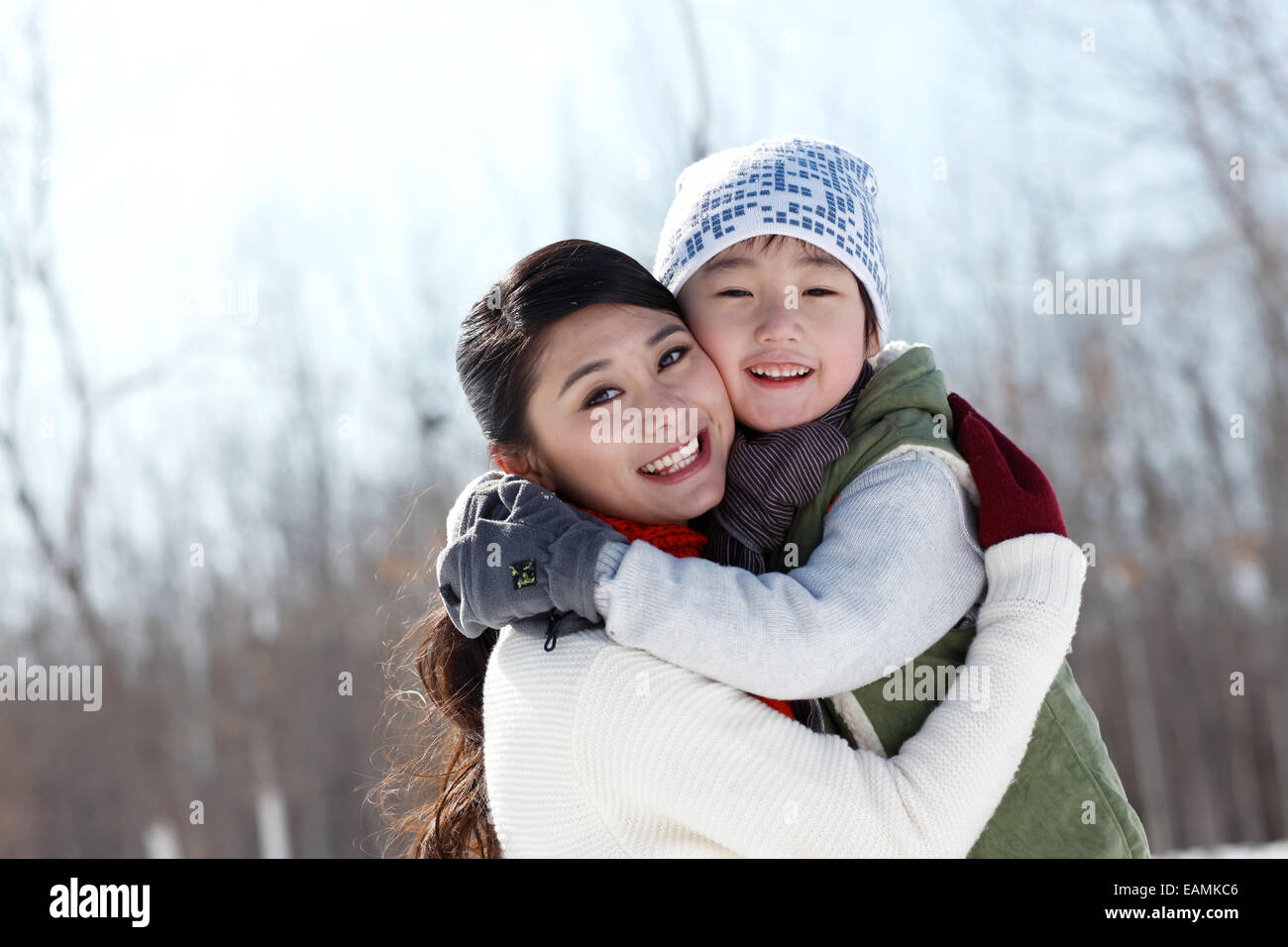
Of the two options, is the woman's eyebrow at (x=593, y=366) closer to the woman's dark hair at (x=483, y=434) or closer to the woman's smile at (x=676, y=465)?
the woman's dark hair at (x=483, y=434)

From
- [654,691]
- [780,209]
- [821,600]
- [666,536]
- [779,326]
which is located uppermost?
[780,209]

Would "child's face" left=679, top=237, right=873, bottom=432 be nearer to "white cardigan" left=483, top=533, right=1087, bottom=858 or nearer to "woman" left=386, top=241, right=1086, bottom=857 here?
"woman" left=386, top=241, right=1086, bottom=857

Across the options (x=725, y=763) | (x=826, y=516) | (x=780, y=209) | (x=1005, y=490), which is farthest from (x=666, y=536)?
(x=780, y=209)

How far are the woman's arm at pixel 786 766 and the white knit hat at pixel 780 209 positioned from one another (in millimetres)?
932

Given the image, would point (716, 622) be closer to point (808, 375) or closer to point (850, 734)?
point (850, 734)

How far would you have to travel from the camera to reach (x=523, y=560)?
2021mm

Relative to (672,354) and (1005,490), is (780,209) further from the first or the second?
(1005,490)

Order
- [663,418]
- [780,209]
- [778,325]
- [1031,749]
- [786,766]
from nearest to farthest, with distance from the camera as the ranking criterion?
[786,766] < [1031,749] < [663,418] < [778,325] < [780,209]

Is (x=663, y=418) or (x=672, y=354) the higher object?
(x=672, y=354)

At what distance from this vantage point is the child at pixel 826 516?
196 cm

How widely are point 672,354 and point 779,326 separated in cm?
21

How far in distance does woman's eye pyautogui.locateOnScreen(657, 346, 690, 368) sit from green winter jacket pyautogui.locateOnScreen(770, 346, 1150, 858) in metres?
0.37

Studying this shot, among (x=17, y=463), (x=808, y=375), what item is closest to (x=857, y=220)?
(x=808, y=375)

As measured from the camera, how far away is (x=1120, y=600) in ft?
63.1
